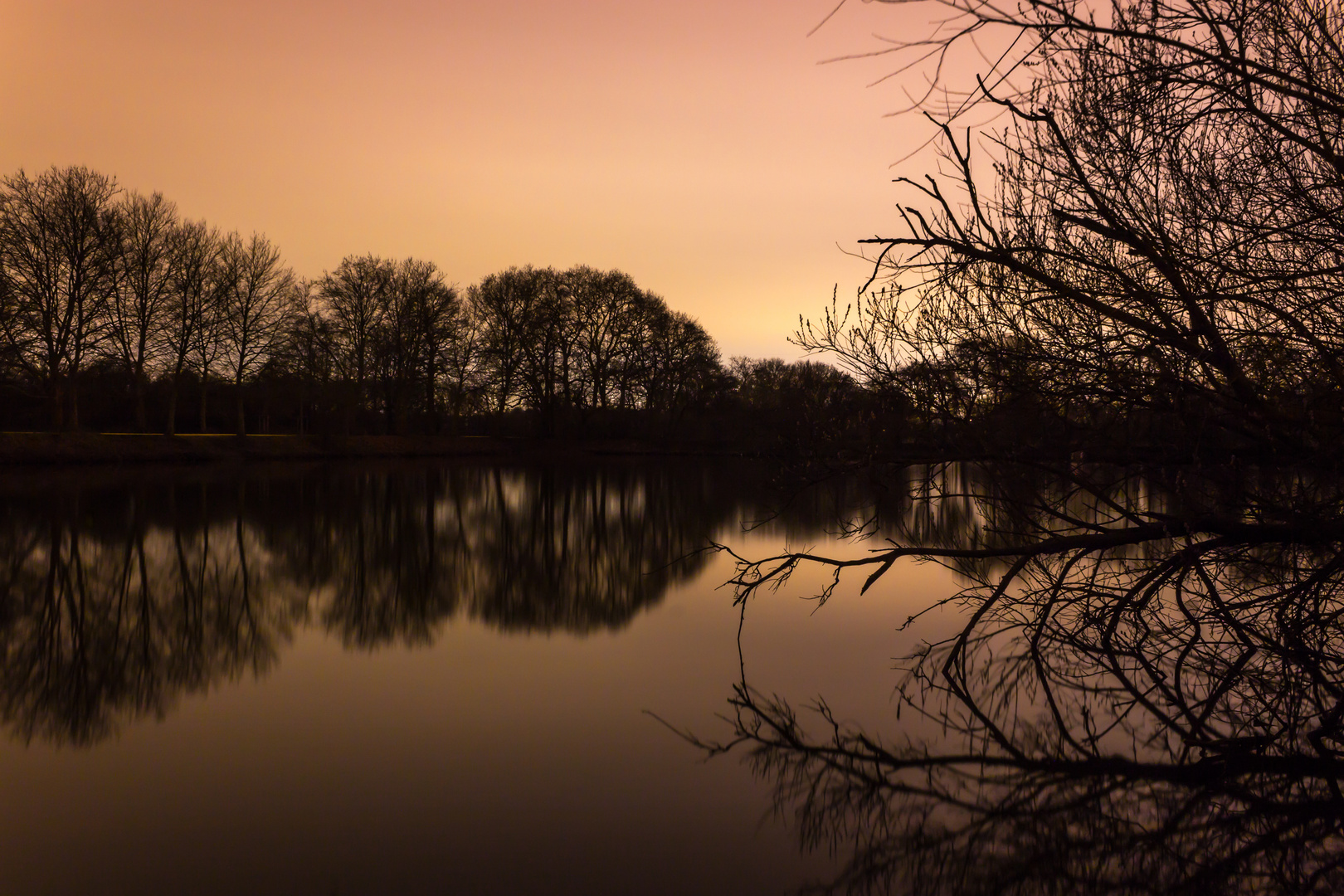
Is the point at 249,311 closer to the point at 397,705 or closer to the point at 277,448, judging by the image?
the point at 277,448

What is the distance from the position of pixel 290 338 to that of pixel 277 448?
5403 millimetres

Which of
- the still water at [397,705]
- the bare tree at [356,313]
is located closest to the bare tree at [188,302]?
the bare tree at [356,313]

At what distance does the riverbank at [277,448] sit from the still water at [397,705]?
42.4ft

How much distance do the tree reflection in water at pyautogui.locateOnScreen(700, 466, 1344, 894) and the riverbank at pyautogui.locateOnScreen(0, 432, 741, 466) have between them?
16.8 meters

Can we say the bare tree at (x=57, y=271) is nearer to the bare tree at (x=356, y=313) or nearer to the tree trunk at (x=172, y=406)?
the tree trunk at (x=172, y=406)

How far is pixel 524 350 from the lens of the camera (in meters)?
51.9

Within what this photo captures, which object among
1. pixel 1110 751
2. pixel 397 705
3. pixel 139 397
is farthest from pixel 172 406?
pixel 1110 751

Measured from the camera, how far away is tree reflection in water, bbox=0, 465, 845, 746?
7203 millimetres

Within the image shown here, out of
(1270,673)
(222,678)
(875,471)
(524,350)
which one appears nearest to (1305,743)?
(1270,673)

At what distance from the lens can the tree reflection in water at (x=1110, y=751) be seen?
13.4ft

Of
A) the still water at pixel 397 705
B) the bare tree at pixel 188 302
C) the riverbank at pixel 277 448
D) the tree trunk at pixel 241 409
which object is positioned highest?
the bare tree at pixel 188 302

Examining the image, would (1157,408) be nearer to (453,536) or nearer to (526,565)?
(526,565)

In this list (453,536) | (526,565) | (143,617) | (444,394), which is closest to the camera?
(143,617)

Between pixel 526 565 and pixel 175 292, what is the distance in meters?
32.1
